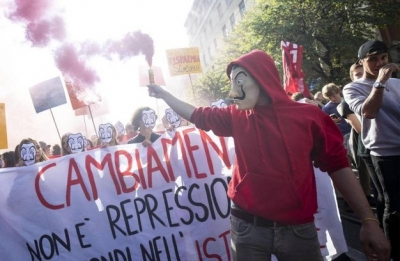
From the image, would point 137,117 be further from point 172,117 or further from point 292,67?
point 292,67

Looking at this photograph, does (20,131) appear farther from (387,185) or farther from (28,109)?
(387,185)

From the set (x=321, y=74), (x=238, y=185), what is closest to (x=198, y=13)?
(x=321, y=74)

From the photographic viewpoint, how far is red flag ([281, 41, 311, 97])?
4.86 meters

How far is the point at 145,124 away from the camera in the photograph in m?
3.38

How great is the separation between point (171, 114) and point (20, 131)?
66.4 ft

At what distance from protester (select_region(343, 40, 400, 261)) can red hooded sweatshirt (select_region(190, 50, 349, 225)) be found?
0.81m

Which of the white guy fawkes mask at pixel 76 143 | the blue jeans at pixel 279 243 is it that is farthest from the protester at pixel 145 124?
the blue jeans at pixel 279 243

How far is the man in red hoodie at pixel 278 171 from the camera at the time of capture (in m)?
1.73

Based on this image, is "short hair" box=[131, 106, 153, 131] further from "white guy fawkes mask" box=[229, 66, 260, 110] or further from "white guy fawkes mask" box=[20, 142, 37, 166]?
"white guy fawkes mask" box=[229, 66, 260, 110]

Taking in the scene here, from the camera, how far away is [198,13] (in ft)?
145

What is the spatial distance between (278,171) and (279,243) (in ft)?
1.18

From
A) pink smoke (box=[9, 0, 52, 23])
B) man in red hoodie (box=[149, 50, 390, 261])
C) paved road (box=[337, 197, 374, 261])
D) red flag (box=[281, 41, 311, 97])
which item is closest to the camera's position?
man in red hoodie (box=[149, 50, 390, 261])

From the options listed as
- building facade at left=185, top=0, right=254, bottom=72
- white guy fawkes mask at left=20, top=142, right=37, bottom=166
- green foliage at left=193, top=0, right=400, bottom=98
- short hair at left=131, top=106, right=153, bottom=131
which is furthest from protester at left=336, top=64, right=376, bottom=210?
building facade at left=185, top=0, right=254, bottom=72

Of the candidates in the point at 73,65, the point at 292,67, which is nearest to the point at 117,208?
the point at 73,65
